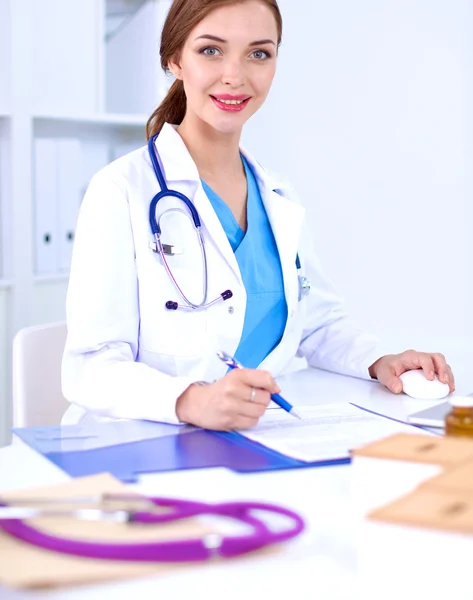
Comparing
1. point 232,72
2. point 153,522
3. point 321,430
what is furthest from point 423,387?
point 153,522

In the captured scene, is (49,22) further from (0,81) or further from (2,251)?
(2,251)

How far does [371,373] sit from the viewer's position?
65.7 inches

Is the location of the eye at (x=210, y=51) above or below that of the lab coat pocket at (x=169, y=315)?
above

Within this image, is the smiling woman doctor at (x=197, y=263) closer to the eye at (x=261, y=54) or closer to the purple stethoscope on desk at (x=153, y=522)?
the eye at (x=261, y=54)

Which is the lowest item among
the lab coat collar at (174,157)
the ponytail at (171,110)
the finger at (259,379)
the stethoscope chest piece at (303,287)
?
the finger at (259,379)

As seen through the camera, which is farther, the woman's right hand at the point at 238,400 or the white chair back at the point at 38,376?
the white chair back at the point at 38,376

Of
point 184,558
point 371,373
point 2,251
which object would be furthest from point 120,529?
point 2,251

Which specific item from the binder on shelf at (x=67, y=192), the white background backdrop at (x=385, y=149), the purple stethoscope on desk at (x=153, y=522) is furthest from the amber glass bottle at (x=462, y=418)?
the white background backdrop at (x=385, y=149)

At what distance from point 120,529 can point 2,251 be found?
6.50 feet

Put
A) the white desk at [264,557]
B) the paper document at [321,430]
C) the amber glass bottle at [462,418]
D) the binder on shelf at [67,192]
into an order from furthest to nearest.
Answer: the binder on shelf at [67,192]
the paper document at [321,430]
the amber glass bottle at [462,418]
the white desk at [264,557]

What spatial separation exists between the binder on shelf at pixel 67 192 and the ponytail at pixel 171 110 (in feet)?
2.94

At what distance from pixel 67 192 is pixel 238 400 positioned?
5.59ft

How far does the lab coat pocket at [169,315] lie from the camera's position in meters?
1.55

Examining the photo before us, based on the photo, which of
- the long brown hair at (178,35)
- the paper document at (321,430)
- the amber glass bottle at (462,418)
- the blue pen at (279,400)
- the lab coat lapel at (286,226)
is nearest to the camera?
the amber glass bottle at (462,418)
